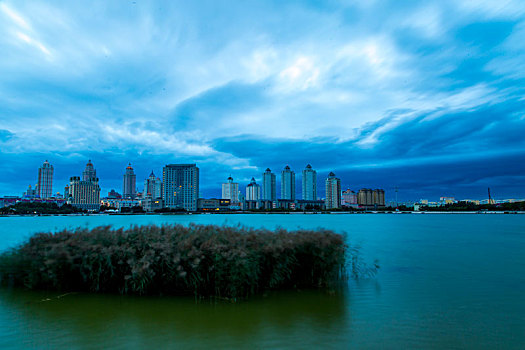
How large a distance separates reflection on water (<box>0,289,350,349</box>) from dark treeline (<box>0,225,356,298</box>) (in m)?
0.40

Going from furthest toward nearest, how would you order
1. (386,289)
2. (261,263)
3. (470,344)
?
(386,289) < (261,263) < (470,344)

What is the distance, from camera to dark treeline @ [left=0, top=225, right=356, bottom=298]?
27.2 feet

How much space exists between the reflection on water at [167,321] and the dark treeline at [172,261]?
1.30 feet

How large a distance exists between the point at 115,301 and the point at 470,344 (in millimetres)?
7996

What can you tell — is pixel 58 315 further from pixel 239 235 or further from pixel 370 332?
pixel 370 332

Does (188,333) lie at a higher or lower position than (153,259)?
lower

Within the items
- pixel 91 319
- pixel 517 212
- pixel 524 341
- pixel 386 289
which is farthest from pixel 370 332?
pixel 517 212

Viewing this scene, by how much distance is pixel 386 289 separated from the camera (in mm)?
10641

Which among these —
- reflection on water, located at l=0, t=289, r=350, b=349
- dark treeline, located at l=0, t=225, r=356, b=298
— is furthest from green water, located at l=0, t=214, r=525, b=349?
dark treeline, located at l=0, t=225, r=356, b=298

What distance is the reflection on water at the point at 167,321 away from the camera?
614cm

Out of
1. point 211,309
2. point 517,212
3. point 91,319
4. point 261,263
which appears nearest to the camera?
point 91,319

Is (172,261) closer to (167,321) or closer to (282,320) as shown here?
(167,321)

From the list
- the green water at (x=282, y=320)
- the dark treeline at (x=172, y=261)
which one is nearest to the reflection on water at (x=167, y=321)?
the green water at (x=282, y=320)

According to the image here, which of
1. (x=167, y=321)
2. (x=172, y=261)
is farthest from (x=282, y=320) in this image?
(x=172, y=261)
